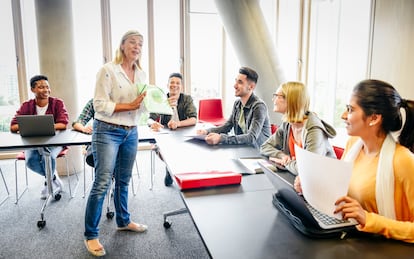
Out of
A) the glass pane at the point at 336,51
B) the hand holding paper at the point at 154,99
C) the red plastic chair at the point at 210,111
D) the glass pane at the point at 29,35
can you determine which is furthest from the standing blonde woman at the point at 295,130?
the glass pane at the point at 29,35

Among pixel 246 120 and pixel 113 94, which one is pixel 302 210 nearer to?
pixel 113 94

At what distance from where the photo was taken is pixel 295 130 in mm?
2127

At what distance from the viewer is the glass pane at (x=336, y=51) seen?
14.9 ft

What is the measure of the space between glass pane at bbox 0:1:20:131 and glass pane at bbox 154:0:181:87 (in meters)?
2.23

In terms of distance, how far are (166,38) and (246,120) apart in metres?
3.27

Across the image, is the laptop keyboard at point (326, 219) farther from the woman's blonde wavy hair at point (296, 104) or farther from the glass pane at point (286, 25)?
the glass pane at point (286, 25)

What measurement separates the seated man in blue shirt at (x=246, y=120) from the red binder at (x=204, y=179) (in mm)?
911

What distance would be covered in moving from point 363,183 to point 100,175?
65.3 inches

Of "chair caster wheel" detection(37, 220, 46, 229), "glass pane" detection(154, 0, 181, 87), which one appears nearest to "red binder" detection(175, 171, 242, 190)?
"chair caster wheel" detection(37, 220, 46, 229)

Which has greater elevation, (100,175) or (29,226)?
(100,175)

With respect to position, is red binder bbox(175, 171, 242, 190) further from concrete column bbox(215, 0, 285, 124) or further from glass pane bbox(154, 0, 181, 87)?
glass pane bbox(154, 0, 181, 87)

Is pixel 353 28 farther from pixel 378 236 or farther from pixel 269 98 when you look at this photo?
pixel 378 236

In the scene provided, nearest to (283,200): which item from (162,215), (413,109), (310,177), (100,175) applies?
(310,177)

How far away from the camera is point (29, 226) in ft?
9.16
